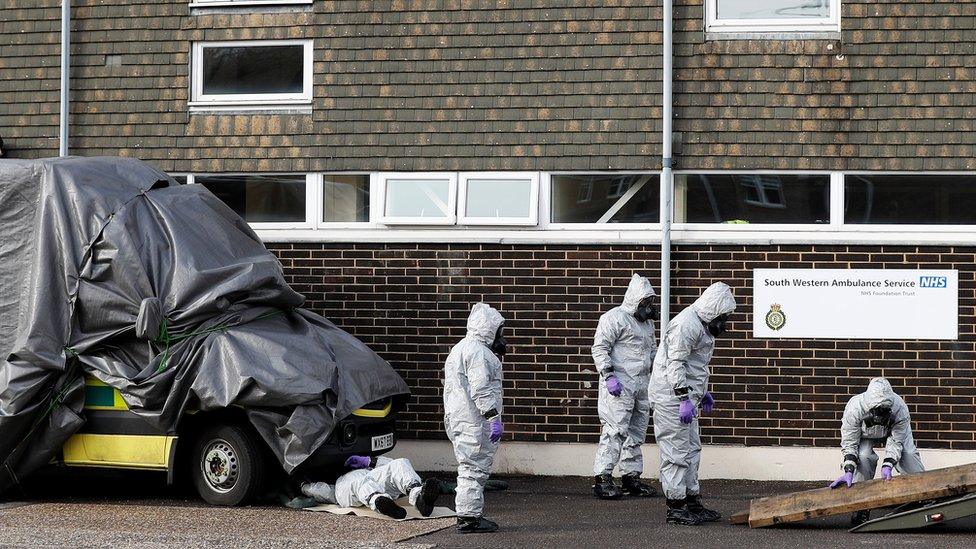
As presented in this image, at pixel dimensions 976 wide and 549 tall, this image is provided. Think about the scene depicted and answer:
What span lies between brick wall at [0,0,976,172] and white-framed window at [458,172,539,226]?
4.6 inches

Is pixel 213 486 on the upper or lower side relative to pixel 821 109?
lower

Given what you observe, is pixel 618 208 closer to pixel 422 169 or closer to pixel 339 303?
pixel 422 169

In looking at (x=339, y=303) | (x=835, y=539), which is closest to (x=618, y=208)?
(x=339, y=303)

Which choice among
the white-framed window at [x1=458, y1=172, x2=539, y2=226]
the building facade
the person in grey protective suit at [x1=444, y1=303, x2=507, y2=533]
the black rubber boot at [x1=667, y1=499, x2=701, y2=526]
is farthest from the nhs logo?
the person in grey protective suit at [x1=444, y1=303, x2=507, y2=533]

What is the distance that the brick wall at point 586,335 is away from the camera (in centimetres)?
1128

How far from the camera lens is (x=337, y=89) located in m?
12.2

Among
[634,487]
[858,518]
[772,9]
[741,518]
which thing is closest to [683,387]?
[741,518]

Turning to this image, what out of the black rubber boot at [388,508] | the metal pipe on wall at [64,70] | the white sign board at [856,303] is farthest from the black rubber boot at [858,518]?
the metal pipe on wall at [64,70]

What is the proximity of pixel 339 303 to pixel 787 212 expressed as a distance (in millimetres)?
4182

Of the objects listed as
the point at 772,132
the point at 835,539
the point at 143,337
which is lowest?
the point at 835,539

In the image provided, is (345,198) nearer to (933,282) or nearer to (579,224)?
(579,224)

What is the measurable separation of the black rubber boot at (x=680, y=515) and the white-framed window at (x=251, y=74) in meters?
5.42

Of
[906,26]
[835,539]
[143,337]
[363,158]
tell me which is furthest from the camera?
[363,158]

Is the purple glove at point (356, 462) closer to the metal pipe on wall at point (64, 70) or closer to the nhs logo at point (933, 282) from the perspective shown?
the metal pipe on wall at point (64, 70)
